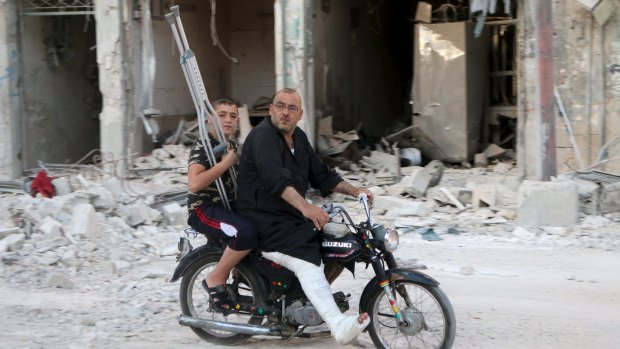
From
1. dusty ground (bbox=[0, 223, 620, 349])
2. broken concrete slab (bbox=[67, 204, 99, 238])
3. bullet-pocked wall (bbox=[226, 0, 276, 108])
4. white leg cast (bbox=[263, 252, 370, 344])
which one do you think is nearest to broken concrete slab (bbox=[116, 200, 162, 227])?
broken concrete slab (bbox=[67, 204, 99, 238])

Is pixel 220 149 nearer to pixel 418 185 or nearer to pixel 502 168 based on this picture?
pixel 418 185

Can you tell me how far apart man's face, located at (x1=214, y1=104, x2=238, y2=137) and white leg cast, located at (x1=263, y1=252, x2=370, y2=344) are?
3.13 feet

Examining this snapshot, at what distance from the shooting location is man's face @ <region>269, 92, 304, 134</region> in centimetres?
522

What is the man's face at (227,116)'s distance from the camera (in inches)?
220

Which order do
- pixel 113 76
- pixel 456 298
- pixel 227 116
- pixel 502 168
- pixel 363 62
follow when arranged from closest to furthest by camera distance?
pixel 227 116 → pixel 456 298 → pixel 113 76 → pixel 502 168 → pixel 363 62

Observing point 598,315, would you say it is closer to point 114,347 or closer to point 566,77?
point 114,347

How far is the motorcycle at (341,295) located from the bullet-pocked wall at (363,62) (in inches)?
303

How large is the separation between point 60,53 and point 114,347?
32.3 ft

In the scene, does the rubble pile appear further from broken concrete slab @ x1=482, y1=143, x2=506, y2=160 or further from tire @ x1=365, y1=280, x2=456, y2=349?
tire @ x1=365, y1=280, x2=456, y2=349

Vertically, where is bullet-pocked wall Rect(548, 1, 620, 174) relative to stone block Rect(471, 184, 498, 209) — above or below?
above

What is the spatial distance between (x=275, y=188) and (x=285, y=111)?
514mm

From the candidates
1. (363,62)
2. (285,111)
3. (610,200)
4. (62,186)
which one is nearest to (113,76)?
(62,186)

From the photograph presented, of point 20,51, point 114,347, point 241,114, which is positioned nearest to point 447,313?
point 114,347

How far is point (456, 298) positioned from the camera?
6805 mm
